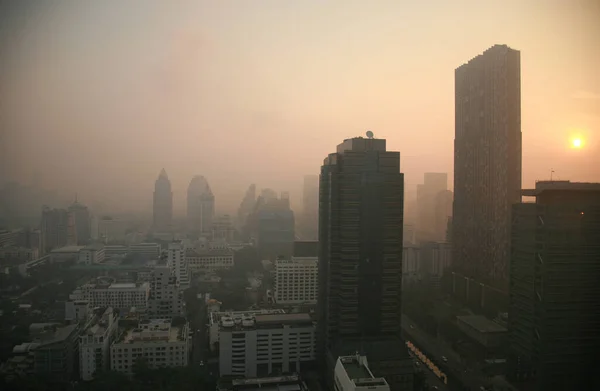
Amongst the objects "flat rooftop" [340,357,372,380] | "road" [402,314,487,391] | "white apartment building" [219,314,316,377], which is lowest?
"road" [402,314,487,391]

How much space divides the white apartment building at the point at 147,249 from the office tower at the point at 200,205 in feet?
3.89

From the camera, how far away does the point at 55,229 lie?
9.33 meters

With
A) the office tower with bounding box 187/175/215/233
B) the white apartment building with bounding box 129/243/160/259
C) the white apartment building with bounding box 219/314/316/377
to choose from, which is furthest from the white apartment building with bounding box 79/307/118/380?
the white apartment building with bounding box 129/243/160/259

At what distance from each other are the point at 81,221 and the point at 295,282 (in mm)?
4807

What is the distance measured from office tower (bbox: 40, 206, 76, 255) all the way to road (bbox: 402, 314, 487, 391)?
6603mm

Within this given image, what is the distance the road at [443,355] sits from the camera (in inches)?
235

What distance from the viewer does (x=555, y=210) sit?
513cm

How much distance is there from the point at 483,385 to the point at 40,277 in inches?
309

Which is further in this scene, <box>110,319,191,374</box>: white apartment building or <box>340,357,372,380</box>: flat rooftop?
<box>110,319,191,374</box>: white apartment building

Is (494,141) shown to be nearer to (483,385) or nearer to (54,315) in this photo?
(483,385)

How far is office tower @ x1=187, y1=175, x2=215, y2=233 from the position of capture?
9510 mm

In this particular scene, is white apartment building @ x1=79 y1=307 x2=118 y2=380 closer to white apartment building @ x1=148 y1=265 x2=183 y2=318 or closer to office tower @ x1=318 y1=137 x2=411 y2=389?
white apartment building @ x1=148 y1=265 x2=183 y2=318

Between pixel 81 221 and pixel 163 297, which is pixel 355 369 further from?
pixel 81 221

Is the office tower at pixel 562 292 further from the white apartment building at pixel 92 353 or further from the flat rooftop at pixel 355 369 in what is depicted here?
the white apartment building at pixel 92 353
